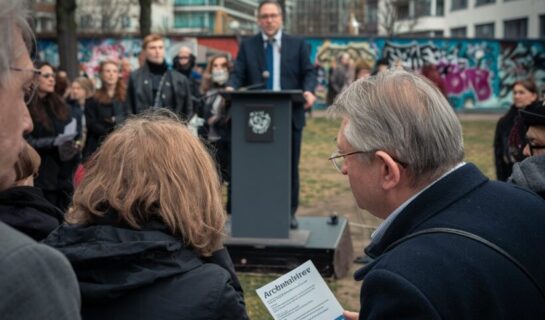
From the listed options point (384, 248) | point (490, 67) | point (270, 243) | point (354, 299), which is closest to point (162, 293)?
point (384, 248)

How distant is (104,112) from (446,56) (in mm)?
23174

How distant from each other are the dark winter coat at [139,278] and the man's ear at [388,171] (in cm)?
54

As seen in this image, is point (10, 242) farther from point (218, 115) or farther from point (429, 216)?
point (218, 115)

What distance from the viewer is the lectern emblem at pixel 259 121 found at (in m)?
5.72

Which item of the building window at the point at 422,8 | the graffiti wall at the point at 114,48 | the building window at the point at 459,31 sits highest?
the building window at the point at 422,8

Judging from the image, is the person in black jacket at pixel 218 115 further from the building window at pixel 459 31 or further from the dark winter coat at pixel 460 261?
the building window at pixel 459 31

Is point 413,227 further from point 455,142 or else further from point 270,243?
point 270,243

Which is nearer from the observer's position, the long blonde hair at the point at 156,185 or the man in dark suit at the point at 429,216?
the man in dark suit at the point at 429,216

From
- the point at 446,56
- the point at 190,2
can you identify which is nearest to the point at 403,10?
the point at 446,56

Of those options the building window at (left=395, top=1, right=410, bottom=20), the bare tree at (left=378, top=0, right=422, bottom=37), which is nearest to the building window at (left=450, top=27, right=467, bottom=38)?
the bare tree at (left=378, top=0, right=422, bottom=37)

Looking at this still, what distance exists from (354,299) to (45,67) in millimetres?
3745

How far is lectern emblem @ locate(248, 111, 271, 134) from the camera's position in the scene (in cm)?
572

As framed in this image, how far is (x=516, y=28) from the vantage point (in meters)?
42.8

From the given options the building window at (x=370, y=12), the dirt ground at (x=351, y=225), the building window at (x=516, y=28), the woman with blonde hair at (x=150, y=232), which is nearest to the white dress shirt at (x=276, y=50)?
the dirt ground at (x=351, y=225)
